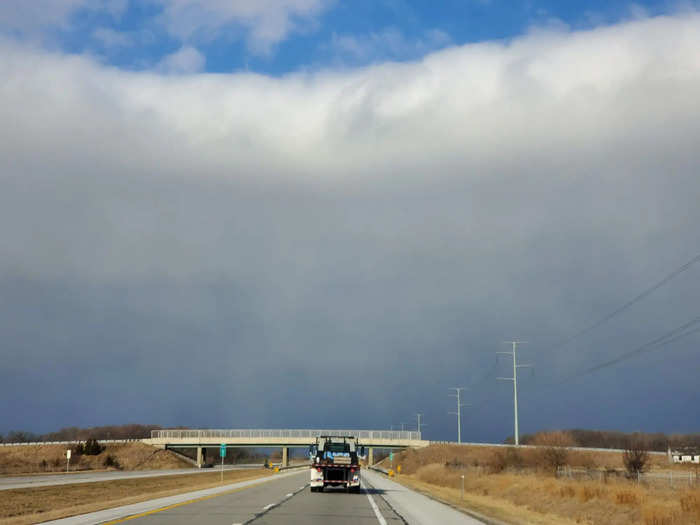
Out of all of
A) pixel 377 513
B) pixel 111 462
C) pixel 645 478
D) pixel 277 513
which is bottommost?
pixel 111 462

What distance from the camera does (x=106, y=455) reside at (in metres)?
117

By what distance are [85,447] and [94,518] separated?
107 metres

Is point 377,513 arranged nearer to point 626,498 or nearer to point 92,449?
point 626,498

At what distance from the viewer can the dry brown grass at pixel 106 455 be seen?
Result: 110688 mm

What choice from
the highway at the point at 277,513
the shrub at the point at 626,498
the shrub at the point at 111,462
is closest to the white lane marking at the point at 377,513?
the highway at the point at 277,513

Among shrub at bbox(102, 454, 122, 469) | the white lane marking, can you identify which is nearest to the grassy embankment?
the white lane marking

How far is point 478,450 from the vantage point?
119 metres

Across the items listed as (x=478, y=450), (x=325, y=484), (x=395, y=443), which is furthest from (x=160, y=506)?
(x=395, y=443)

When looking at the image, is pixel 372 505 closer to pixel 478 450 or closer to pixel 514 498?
pixel 514 498

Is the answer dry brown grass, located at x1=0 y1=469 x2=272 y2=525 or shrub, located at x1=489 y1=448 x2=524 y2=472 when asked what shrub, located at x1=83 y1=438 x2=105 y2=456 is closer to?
shrub, located at x1=489 y1=448 x2=524 y2=472

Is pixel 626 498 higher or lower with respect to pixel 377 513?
higher

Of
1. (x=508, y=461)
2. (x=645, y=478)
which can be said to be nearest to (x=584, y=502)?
(x=645, y=478)

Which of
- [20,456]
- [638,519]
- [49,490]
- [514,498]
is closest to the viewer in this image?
[638,519]

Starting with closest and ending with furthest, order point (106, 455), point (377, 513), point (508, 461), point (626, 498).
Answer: point (377, 513) < point (626, 498) < point (508, 461) < point (106, 455)
